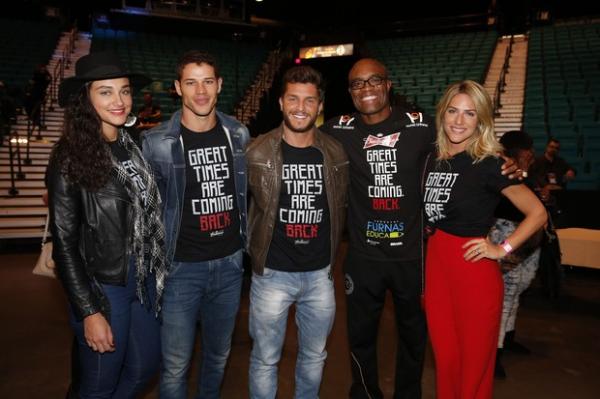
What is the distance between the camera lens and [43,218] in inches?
322

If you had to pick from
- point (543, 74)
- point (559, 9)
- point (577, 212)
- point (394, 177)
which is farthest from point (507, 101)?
point (394, 177)

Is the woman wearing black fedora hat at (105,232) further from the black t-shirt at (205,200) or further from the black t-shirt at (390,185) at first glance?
the black t-shirt at (390,185)

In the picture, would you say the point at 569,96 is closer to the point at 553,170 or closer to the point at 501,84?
the point at 501,84

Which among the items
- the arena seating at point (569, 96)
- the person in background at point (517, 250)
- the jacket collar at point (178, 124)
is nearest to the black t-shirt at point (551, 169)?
the arena seating at point (569, 96)

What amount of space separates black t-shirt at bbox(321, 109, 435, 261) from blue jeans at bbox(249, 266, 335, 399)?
15.9 inches

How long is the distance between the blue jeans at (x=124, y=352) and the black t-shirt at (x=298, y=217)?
73 cm

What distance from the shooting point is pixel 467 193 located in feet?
8.19

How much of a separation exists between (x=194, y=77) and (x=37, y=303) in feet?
12.7

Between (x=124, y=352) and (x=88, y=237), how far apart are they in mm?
560

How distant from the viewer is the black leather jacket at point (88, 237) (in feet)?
6.24

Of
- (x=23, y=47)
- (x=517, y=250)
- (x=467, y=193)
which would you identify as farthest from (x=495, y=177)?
(x=23, y=47)

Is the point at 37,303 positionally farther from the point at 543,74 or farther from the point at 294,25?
the point at 294,25

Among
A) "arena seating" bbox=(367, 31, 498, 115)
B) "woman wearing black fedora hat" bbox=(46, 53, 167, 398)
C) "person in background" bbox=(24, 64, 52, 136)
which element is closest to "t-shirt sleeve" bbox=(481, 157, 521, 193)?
"woman wearing black fedora hat" bbox=(46, 53, 167, 398)

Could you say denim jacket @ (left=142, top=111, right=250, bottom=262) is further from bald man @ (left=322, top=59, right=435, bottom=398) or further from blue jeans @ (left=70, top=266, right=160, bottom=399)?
bald man @ (left=322, top=59, right=435, bottom=398)
